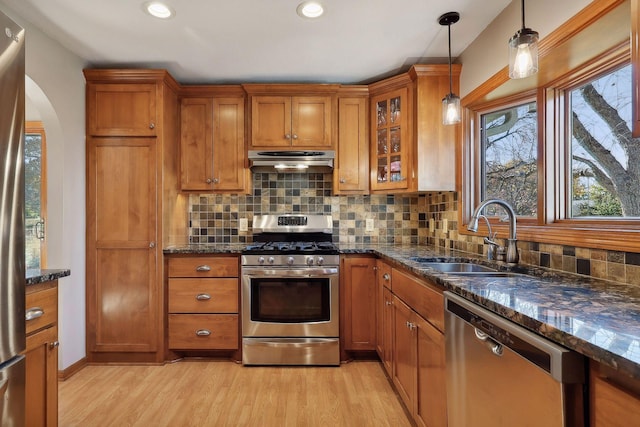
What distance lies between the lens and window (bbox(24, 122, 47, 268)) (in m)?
3.67

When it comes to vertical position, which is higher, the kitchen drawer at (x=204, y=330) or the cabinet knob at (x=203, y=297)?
the cabinet knob at (x=203, y=297)

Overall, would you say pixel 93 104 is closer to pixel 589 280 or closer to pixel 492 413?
pixel 492 413

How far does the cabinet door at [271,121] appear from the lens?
290cm

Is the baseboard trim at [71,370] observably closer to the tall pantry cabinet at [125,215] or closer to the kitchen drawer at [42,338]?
the tall pantry cabinet at [125,215]

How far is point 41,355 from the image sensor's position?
1384mm

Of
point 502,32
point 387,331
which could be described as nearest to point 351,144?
point 502,32

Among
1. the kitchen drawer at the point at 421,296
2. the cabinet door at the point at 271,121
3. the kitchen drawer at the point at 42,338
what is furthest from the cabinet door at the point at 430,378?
the cabinet door at the point at 271,121

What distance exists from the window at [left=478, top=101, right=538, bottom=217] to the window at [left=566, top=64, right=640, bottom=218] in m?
0.23

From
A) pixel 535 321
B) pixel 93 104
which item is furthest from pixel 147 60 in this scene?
pixel 535 321

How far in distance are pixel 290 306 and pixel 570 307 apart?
198cm

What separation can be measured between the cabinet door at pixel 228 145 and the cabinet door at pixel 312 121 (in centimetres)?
49

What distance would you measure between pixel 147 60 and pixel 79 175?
102cm

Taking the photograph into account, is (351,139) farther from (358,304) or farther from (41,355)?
(41,355)

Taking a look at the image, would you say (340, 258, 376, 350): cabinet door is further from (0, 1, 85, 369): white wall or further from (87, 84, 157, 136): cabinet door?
(0, 1, 85, 369): white wall
